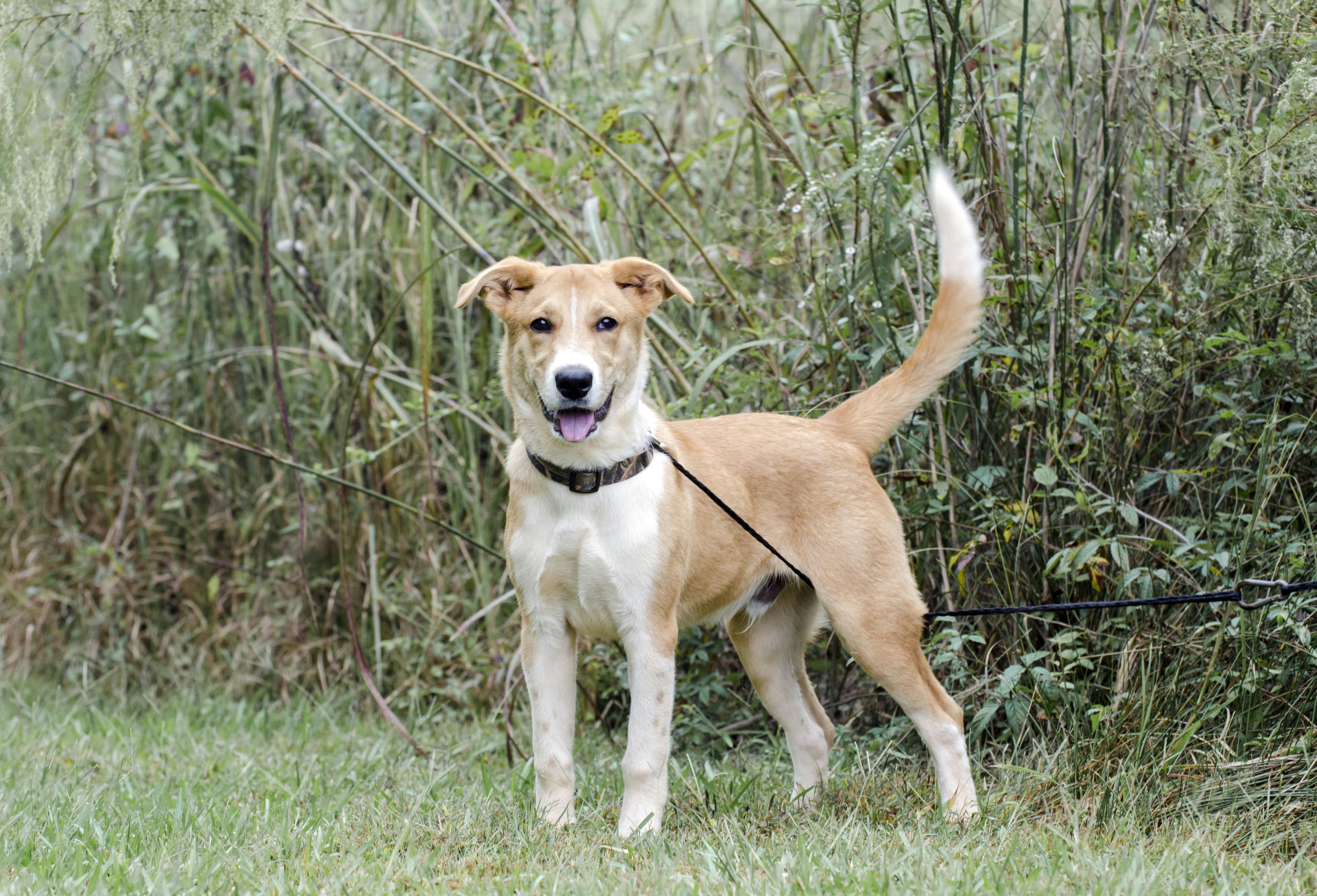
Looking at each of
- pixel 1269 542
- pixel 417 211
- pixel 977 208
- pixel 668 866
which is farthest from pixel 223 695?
pixel 1269 542

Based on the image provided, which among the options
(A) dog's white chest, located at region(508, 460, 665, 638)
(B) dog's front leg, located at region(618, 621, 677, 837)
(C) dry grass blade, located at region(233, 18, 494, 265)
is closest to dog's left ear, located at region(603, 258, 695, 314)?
(A) dog's white chest, located at region(508, 460, 665, 638)

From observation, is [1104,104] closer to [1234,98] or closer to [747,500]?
[1234,98]

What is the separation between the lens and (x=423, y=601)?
5426mm

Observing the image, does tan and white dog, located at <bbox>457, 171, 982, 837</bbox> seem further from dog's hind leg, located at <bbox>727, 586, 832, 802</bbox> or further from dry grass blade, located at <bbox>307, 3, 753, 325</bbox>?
dry grass blade, located at <bbox>307, 3, 753, 325</bbox>

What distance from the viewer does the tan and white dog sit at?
3246 mm

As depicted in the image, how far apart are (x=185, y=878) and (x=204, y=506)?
372 cm

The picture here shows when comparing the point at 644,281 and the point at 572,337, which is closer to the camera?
the point at 572,337

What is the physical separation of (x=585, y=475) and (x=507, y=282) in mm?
611

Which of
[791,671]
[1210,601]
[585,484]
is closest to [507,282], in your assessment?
[585,484]

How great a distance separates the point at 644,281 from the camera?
11.6 ft

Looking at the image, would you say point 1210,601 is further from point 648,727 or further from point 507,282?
point 507,282

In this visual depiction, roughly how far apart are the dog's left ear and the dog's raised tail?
65 centimetres

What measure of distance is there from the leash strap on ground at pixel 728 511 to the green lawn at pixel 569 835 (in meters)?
0.64

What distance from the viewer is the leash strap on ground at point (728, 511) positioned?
3.41m
